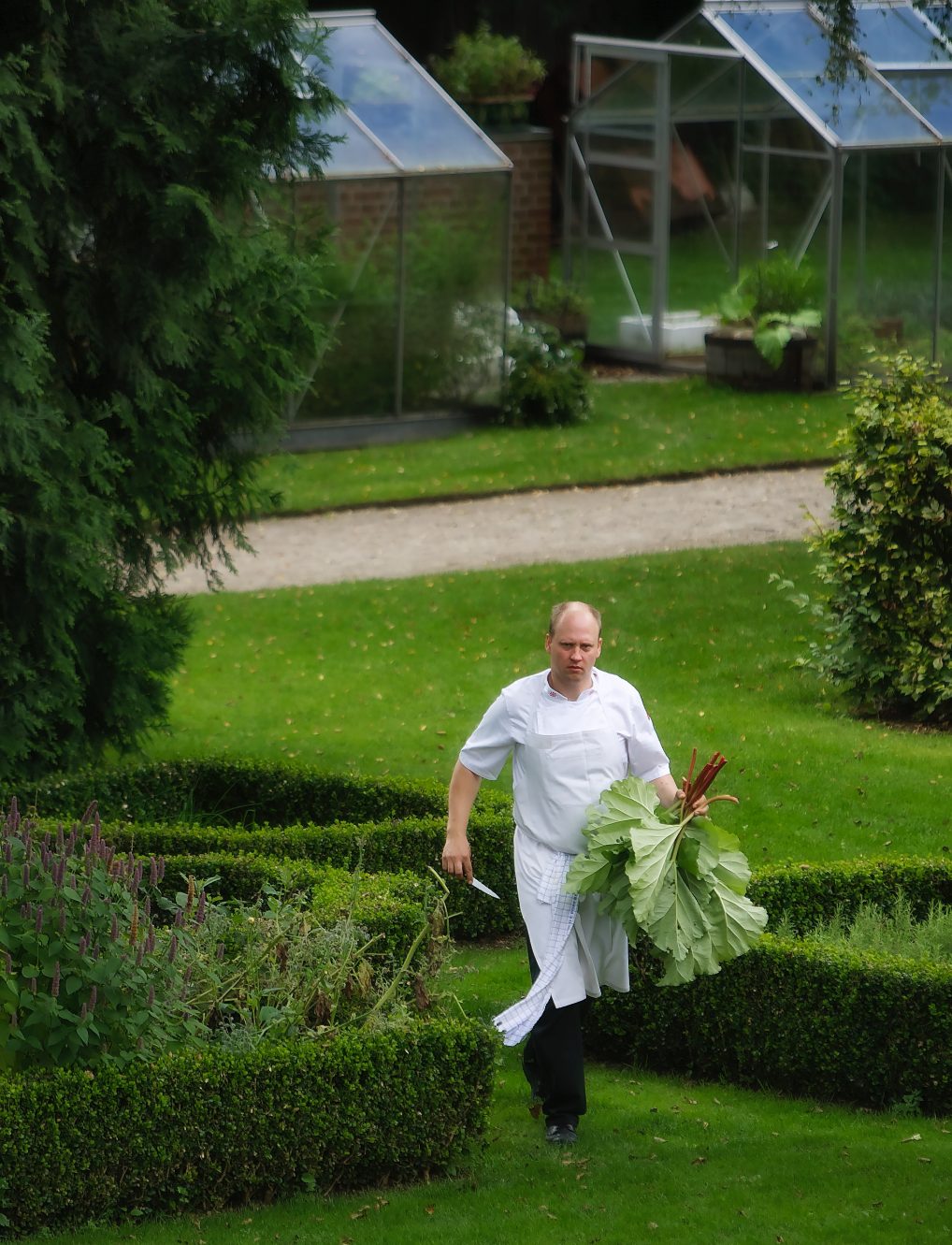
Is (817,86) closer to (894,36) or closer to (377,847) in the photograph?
(894,36)

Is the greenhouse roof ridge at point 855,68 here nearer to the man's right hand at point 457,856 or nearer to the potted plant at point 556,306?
the potted plant at point 556,306

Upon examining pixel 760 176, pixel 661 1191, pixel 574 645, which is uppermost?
pixel 760 176

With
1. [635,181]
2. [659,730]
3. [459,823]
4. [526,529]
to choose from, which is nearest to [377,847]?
[459,823]

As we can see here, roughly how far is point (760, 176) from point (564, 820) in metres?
16.2

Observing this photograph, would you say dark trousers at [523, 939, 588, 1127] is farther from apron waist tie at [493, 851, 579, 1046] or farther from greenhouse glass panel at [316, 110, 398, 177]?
greenhouse glass panel at [316, 110, 398, 177]

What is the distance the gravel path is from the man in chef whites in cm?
825

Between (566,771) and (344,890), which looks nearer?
(566,771)

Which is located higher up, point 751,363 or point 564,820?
point 751,363

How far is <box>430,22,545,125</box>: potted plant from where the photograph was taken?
23.0 meters

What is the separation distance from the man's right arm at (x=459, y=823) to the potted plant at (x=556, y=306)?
1664 cm

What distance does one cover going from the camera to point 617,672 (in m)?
11.2

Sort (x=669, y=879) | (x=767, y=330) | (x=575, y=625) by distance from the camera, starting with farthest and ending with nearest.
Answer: (x=767, y=330) < (x=575, y=625) < (x=669, y=879)

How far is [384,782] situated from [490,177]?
1207cm

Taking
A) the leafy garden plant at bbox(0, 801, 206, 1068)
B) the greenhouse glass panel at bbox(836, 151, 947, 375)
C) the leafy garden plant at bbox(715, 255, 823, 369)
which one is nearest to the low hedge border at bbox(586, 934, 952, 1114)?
the leafy garden plant at bbox(0, 801, 206, 1068)
